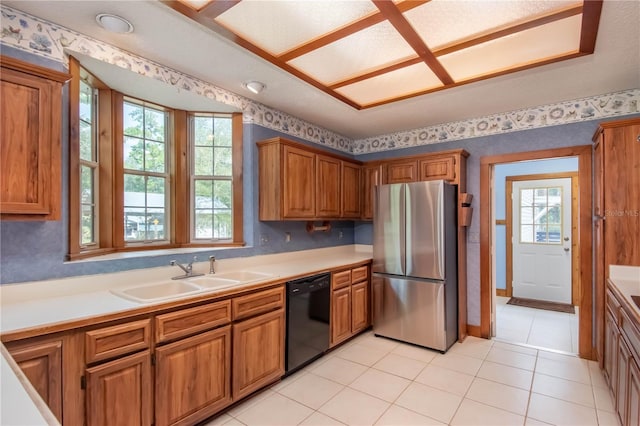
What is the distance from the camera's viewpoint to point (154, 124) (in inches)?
116

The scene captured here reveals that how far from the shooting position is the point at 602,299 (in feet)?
8.75

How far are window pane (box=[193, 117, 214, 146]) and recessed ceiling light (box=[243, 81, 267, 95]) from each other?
642 mm

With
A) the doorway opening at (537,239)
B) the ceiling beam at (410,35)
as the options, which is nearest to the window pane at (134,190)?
the ceiling beam at (410,35)

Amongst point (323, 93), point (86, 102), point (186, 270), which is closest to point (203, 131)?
point (86, 102)

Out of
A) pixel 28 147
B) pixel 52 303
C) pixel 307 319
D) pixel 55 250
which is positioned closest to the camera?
pixel 28 147

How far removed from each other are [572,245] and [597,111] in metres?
2.54

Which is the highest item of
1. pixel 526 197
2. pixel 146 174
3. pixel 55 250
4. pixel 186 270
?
pixel 146 174

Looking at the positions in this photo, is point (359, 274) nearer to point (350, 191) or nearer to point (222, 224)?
point (350, 191)

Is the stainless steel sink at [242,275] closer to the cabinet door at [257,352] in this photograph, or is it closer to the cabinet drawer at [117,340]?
the cabinet door at [257,352]

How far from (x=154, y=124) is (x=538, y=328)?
189 inches

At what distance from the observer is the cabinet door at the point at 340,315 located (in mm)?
3188

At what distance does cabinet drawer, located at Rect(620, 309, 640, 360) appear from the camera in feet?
5.21

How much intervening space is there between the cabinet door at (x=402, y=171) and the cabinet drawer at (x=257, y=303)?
2.08 metres

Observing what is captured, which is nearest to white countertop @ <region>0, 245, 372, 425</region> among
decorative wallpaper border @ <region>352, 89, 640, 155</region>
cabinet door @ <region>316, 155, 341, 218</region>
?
cabinet door @ <region>316, 155, 341, 218</region>
